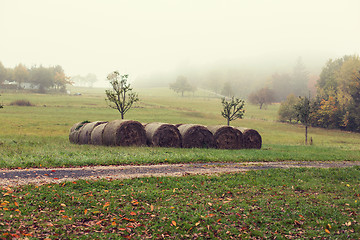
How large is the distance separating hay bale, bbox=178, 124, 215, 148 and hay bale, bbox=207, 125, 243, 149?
606 mm

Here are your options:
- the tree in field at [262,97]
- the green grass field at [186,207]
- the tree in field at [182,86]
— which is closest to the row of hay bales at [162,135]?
the green grass field at [186,207]

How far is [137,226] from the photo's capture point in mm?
10961

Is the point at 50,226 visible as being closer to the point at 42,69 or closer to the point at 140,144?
the point at 140,144

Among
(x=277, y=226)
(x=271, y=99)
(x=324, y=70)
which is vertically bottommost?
(x=277, y=226)

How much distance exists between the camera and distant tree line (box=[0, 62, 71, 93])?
121812 mm

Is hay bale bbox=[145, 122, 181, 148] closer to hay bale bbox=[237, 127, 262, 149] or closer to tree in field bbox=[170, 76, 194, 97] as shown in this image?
hay bale bbox=[237, 127, 262, 149]

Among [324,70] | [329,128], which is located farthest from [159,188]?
[324,70]

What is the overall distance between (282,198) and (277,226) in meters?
2.92

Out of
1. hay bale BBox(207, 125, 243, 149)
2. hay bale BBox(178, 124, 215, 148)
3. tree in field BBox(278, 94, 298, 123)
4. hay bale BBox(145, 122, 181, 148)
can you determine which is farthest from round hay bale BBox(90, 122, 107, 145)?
tree in field BBox(278, 94, 298, 123)

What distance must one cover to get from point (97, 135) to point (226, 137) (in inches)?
502

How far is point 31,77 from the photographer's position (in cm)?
12562

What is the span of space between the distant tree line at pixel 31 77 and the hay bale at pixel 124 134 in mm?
98760

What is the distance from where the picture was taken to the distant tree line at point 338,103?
71562mm

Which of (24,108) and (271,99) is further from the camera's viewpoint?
(271,99)
